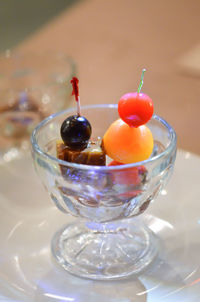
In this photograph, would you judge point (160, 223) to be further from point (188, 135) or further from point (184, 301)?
point (188, 135)

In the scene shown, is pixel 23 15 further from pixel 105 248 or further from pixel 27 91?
pixel 105 248

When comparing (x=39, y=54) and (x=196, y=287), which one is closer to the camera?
(x=196, y=287)

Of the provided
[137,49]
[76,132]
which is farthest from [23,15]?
[76,132]

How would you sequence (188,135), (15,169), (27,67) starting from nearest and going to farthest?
(15,169) < (188,135) < (27,67)

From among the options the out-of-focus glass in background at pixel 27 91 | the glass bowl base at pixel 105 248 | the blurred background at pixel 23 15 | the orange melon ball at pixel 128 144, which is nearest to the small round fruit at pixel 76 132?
the orange melon ball at pixel 128 144

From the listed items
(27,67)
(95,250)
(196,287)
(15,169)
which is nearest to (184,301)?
(196,287)

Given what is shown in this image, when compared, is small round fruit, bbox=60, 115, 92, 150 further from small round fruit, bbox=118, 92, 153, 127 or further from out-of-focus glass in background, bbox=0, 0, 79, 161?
out-of-focus glass in background, bbox=0, 0, 79, 161
